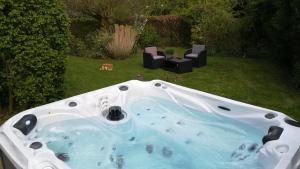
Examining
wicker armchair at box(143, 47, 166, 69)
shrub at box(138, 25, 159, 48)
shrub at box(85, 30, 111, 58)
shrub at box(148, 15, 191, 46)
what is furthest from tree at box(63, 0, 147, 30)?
wicker armchair at box(143, 47, 166, 69)

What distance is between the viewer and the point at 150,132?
485cm

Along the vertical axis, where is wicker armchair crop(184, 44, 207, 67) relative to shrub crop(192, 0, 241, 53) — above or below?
below

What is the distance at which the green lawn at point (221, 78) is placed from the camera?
252 inches

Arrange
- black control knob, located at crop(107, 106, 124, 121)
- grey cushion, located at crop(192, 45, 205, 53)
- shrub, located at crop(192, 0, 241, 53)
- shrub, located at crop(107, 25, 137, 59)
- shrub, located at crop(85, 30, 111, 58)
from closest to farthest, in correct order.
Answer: black control knob, located at crop(107, 106, 124, 121)
grey cushion, located at crop(192, 45, 205, 53)
shrub, located at crop(107, 25, 137, 59)
shrub, located at crop(85, 30, 111, 58)
shrub, located at crop(192, 0, 241, 53)

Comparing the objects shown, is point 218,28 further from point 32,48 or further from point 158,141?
point 32,48

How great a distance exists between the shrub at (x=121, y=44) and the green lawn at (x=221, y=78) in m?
0.32

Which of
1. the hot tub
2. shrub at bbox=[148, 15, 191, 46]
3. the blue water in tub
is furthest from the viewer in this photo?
shrub at bbox=[148, 15, 191, 46]

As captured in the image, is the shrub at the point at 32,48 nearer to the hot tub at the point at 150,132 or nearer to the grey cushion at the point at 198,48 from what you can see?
the hot tub at the point at 150,132

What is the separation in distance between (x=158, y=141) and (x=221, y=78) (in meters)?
3.65

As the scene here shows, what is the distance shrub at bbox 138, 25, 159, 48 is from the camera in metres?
12.0

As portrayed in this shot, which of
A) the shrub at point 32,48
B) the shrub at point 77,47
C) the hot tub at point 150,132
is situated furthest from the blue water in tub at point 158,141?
the shrub at point 77,47

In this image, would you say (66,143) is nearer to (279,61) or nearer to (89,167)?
(89,167)

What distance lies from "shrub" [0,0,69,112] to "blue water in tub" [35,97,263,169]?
2.60 ft

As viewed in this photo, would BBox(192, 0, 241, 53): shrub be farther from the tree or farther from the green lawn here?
the tree
